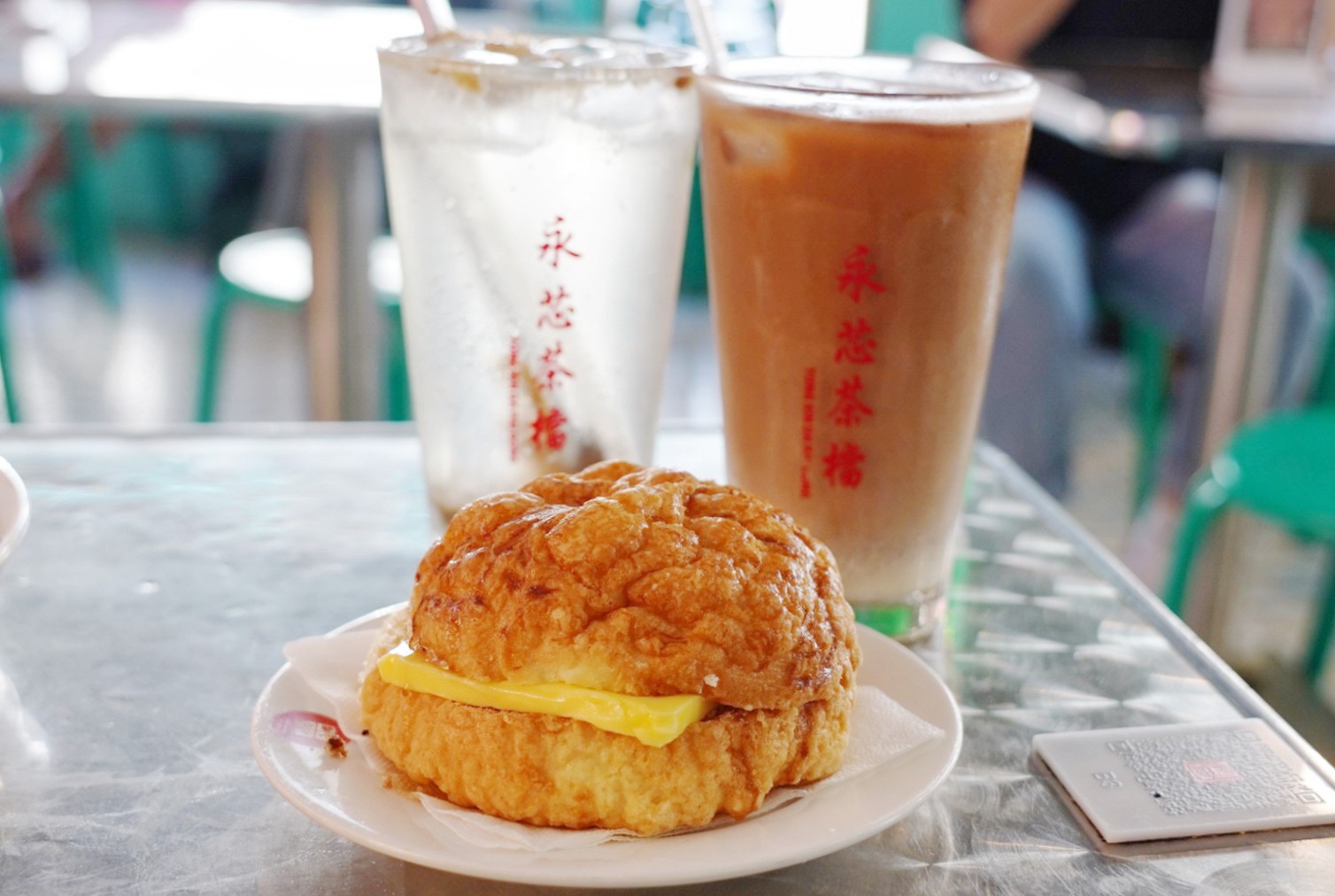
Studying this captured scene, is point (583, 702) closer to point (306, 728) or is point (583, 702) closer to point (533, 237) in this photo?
point (306, 728)

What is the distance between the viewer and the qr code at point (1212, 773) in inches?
31.5

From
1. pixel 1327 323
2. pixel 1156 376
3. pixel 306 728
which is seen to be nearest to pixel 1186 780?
pixel 306 728

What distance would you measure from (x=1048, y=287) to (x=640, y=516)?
252 cm

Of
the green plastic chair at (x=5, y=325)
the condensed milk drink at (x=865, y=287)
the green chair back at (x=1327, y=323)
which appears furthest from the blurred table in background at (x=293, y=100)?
the green chair back at (x=1327, y=323)

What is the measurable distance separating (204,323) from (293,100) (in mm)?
2399

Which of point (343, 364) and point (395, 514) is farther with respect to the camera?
point (343, 364)

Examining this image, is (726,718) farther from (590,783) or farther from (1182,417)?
(1182,417)

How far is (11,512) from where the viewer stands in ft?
2.82

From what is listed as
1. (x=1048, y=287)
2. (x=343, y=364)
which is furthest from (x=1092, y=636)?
(x=1048, y=287)

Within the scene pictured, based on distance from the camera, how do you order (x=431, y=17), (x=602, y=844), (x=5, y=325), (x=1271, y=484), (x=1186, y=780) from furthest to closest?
(x=5, y=325) < (x=1271, y=484) < (x=431, y=17) < (x=1186, y=780) < (x=602, y=844)

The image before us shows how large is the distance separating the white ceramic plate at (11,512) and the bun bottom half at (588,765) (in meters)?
0.27

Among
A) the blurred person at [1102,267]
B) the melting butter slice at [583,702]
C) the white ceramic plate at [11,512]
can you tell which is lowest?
the blurred person at [1102,267]

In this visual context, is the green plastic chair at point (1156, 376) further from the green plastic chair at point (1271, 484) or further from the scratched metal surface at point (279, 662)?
the scratched metal surface at point (279, 662)

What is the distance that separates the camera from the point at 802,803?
28.1 inches
